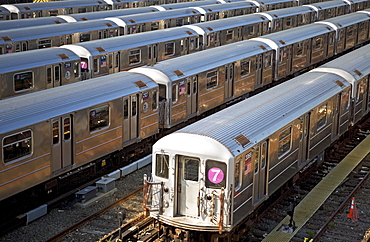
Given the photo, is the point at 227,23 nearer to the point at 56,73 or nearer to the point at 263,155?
the point at 56,73

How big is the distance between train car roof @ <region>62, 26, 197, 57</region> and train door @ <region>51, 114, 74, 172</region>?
7646 millimetres

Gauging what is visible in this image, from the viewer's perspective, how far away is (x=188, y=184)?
36.0ft

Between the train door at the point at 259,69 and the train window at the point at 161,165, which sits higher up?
the train window at the point at 161,165

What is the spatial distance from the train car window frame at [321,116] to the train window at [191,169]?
5230 millimetres

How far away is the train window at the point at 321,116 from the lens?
49.6ft

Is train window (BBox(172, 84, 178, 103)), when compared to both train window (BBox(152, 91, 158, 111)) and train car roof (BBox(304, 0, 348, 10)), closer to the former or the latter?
train window (BBox(152, 91, 158, 111))

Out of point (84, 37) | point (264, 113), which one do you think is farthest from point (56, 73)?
point (264, 113)

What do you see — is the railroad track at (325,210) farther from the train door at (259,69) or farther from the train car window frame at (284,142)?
the train door at (259,69)

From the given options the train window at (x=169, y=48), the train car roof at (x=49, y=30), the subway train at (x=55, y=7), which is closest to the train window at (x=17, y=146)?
the train car roof at (x=49, y=30)

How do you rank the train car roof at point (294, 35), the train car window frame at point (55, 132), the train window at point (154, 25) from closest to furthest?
the train car window frame at point (55, 132) < the train car roof at point (294, 35) < the train window at point (154, 25)

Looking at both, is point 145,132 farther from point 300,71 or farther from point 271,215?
point 300,71

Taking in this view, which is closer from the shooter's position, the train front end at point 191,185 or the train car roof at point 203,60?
the train front end at point 191,185

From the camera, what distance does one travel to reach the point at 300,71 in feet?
93.7

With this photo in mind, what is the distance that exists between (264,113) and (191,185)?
8.63ft
